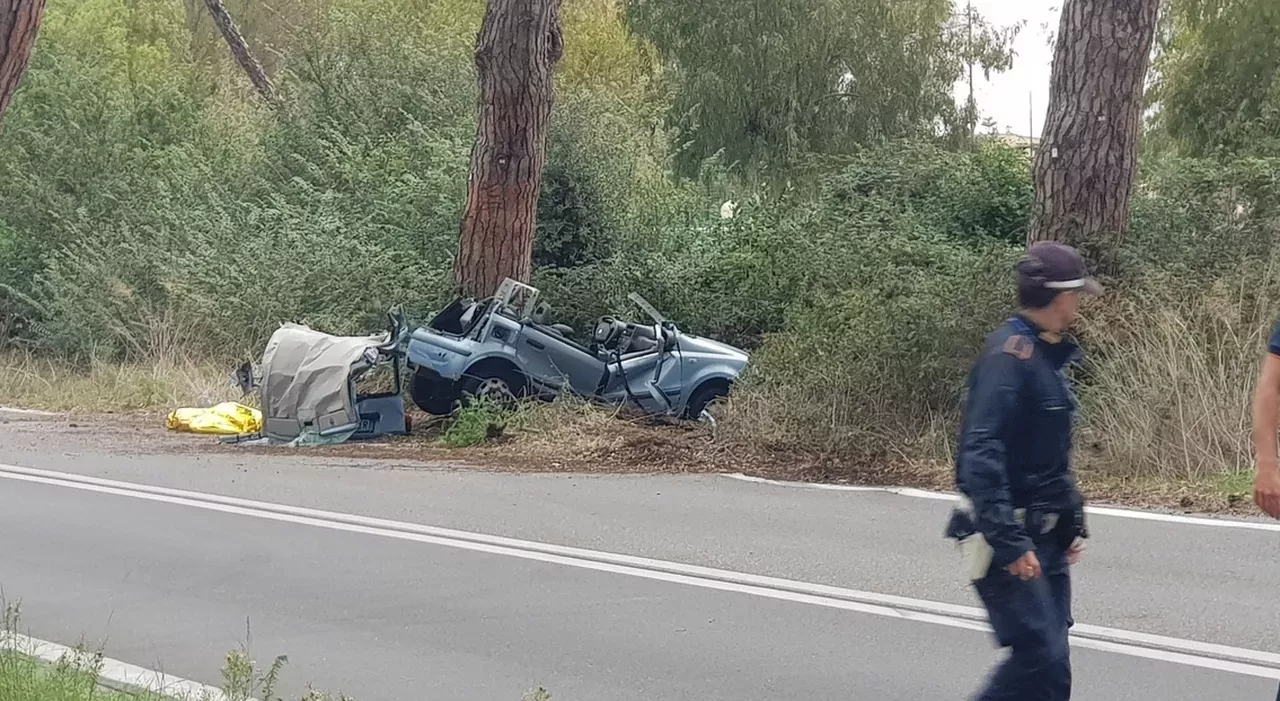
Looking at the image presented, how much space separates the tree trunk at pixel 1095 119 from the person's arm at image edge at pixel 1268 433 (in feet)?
27.2

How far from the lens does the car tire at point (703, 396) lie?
1474 cm

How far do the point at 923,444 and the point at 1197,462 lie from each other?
2131 millimetres

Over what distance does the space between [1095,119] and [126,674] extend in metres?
9.44

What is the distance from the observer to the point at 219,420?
1605cm

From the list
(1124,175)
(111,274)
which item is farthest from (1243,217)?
(111,274)

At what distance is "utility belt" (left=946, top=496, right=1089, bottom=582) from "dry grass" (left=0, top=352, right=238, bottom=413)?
14793 millimetres

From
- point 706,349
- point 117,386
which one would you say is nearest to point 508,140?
point 706,349

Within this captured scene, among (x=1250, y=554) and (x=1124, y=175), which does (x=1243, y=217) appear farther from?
(x=1250, y=554)

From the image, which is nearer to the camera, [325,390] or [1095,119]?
[1095,119]

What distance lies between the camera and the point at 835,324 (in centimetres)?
1295

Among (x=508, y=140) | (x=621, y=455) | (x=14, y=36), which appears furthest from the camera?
(x=508, y=140)

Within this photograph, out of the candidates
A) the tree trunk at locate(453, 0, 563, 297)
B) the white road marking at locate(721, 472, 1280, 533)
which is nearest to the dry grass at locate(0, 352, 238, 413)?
the tree trunk at locate(453, 0, 563, 297)

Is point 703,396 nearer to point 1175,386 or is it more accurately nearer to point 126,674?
point 1175,386

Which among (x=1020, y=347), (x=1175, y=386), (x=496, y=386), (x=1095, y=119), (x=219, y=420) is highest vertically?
(x=1095, y=119)
